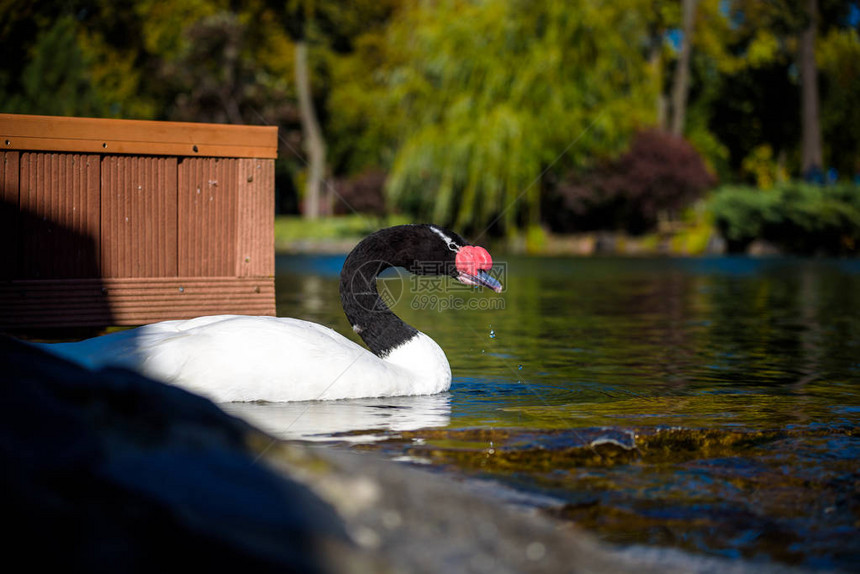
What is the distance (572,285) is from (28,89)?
1789 cm

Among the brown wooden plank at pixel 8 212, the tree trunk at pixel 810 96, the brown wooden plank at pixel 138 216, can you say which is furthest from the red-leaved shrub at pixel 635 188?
the brown wooden plank at pixel 8 212

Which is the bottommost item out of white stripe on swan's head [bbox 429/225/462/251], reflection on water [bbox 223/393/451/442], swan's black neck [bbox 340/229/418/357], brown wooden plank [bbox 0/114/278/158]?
reflection on water [bbox 223/393/451/442]

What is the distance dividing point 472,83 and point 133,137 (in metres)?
27.1

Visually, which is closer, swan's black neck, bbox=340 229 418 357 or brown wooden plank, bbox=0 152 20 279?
swan's black neck, bbox=340 229 418 357

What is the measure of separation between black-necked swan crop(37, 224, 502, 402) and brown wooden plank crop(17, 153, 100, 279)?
174cm

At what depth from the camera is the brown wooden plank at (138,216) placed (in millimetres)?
8070

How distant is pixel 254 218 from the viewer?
333 inches

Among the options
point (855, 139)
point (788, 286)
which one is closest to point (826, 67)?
point (855, 139)

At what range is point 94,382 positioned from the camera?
3.32 m

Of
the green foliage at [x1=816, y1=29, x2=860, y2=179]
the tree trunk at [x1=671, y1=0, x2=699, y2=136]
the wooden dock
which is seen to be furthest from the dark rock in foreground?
the green foliage at [x1=816, y1=29, x2=860, y2=179]

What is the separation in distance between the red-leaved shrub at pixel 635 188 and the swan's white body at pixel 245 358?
115ft

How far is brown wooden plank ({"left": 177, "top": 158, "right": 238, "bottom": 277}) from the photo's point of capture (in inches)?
327

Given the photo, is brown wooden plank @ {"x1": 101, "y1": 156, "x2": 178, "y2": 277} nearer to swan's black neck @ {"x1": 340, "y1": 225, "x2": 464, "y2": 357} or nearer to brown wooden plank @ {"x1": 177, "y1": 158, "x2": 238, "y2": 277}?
brown wooden plank @ {"x1": 177, "y1": 158, "x2": 238, "y2": 277}

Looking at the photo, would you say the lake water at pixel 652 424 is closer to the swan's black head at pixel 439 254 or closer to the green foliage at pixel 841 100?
the swan's black head at pixel 439 254
